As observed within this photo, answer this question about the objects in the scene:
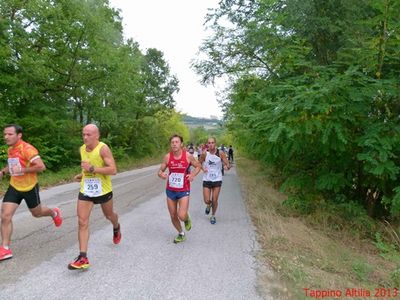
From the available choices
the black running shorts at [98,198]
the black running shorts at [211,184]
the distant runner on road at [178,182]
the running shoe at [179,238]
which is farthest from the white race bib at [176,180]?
the black running shorts at [211,184]

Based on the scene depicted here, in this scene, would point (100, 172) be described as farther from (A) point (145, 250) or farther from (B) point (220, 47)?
(B) point (220, 47)

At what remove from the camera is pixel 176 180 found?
248 inches

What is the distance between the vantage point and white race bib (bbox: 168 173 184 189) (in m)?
6.27

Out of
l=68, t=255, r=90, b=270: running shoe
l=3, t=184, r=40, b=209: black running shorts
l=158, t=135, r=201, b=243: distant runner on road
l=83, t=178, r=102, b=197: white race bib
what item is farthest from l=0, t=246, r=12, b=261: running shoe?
l=158, t=135, r=201, b=243: distant runner on road

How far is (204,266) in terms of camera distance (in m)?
5.07

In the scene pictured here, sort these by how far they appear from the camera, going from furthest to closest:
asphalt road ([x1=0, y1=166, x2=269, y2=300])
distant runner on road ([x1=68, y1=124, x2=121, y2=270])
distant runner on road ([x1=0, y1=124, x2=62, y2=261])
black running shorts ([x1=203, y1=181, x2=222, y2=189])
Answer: black running shorts ([x1=203, y1=181, x2=222, y2=189]) < distant runner on road ([x1=0, y1=124, x2=62, y2=261]) < distant runner on road ([x1=68, y1=124, x2=121, y2=270]) < asphalt road ([x1=0, y1=166, x2=269, y2=300])

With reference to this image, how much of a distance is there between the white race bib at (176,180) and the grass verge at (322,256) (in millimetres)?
1722

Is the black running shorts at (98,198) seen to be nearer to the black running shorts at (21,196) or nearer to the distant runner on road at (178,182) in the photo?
the black running shorts at (21,196)

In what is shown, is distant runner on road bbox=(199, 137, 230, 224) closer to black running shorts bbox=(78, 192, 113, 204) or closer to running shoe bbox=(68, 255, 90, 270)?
black running shorts bbox=(78, 192, 113, 204)

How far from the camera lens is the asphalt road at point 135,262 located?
409cm

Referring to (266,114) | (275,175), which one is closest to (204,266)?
(266,114)

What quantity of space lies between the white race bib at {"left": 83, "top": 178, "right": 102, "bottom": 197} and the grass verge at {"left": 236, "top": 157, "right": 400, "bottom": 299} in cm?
242

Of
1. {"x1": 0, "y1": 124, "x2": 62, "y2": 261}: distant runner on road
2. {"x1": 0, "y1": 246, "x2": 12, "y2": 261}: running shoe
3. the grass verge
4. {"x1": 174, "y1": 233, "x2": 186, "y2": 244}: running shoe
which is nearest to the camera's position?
the grass verge

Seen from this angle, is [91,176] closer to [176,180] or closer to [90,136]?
[90,136]
